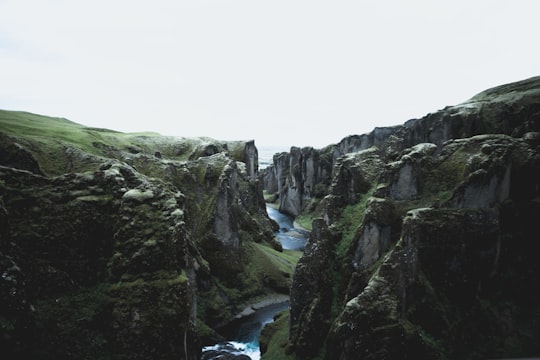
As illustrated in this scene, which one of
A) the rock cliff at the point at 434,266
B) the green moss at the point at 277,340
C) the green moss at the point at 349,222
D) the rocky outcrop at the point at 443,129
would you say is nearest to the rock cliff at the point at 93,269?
the green moss at the point at 277,340

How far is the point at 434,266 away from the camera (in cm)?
3234

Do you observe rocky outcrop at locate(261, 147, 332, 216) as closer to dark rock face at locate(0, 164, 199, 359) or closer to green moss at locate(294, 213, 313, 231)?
green moss at locate(294, 213, 313, 231)

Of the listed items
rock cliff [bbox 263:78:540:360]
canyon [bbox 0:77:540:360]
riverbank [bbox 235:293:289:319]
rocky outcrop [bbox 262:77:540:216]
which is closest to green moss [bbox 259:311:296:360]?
canyon [bbox 0:77:540:360]

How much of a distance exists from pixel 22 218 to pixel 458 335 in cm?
3923

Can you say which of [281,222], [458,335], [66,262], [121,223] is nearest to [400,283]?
[458,335]

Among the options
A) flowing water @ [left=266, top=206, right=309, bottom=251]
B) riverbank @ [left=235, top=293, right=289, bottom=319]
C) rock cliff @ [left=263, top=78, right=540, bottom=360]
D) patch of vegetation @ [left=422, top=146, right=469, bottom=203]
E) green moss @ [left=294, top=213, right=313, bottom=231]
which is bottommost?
flowing water @ [left=266, top=206, right=309, bottom=251]

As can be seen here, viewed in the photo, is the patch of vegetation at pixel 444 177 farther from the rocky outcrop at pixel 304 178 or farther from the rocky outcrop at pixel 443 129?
the rocky outcrop at pixel 304 178

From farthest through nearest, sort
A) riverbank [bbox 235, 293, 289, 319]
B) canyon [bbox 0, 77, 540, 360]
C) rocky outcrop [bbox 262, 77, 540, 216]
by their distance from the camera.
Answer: rocky outcrop [bbox 262, 77, 540, 216] < riverbank [bbox 235, 293, 289, 319] < canyon [bbox 0, 77, 540, 360]

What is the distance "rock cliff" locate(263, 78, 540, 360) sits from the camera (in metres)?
29.6

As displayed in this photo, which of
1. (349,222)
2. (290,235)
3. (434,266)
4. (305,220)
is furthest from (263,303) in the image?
(305,220)

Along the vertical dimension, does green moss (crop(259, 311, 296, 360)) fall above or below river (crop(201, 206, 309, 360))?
above

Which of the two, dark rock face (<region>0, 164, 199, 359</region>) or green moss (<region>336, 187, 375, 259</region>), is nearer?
dark rock face (<region>0, 164, 199, 359</region>)

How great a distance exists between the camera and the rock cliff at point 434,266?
2961cm

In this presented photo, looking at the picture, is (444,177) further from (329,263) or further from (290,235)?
(290,235)
